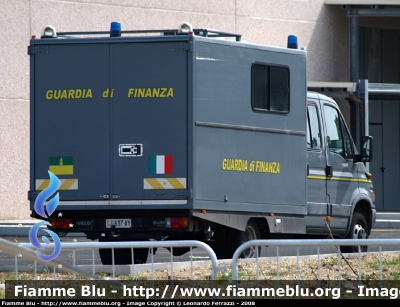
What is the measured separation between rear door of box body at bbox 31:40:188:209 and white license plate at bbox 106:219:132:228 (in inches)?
10.3

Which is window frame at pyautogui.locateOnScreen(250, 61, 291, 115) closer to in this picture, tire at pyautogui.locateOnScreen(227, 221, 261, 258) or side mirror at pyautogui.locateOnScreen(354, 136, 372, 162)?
tire at pyautogui.locateOnScreen(227, 221, 261, 258)

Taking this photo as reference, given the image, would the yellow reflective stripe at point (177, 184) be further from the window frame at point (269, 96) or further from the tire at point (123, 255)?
the window frame at point (269, 96)

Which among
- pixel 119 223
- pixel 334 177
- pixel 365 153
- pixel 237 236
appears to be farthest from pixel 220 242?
pixel 365 153

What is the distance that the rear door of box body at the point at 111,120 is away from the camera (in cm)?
1102

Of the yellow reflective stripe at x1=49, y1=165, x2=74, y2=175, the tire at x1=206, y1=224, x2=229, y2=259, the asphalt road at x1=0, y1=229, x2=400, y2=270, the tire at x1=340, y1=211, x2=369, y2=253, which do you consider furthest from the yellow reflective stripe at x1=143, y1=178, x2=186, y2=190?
the tire at x1=340, y1=211, x2=369, y2=253

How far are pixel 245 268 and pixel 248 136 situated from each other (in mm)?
3515

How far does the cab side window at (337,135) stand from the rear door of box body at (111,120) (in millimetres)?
3061

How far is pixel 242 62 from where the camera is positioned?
1162 centimetres

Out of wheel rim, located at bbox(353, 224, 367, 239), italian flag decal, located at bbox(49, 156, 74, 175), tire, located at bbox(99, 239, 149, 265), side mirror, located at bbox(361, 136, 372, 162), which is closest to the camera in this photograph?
tire, located at bbox(99, 239, 149, 265)

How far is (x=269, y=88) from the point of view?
39.3 ft

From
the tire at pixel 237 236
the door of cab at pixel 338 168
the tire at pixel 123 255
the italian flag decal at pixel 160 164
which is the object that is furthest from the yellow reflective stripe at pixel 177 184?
the door of cab at pixel 338 168

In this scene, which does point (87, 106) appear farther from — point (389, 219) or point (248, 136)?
point (389, 219)

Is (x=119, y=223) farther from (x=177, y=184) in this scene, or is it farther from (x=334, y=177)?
(x=334, y=177)

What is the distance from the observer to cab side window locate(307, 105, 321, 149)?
1287cm
